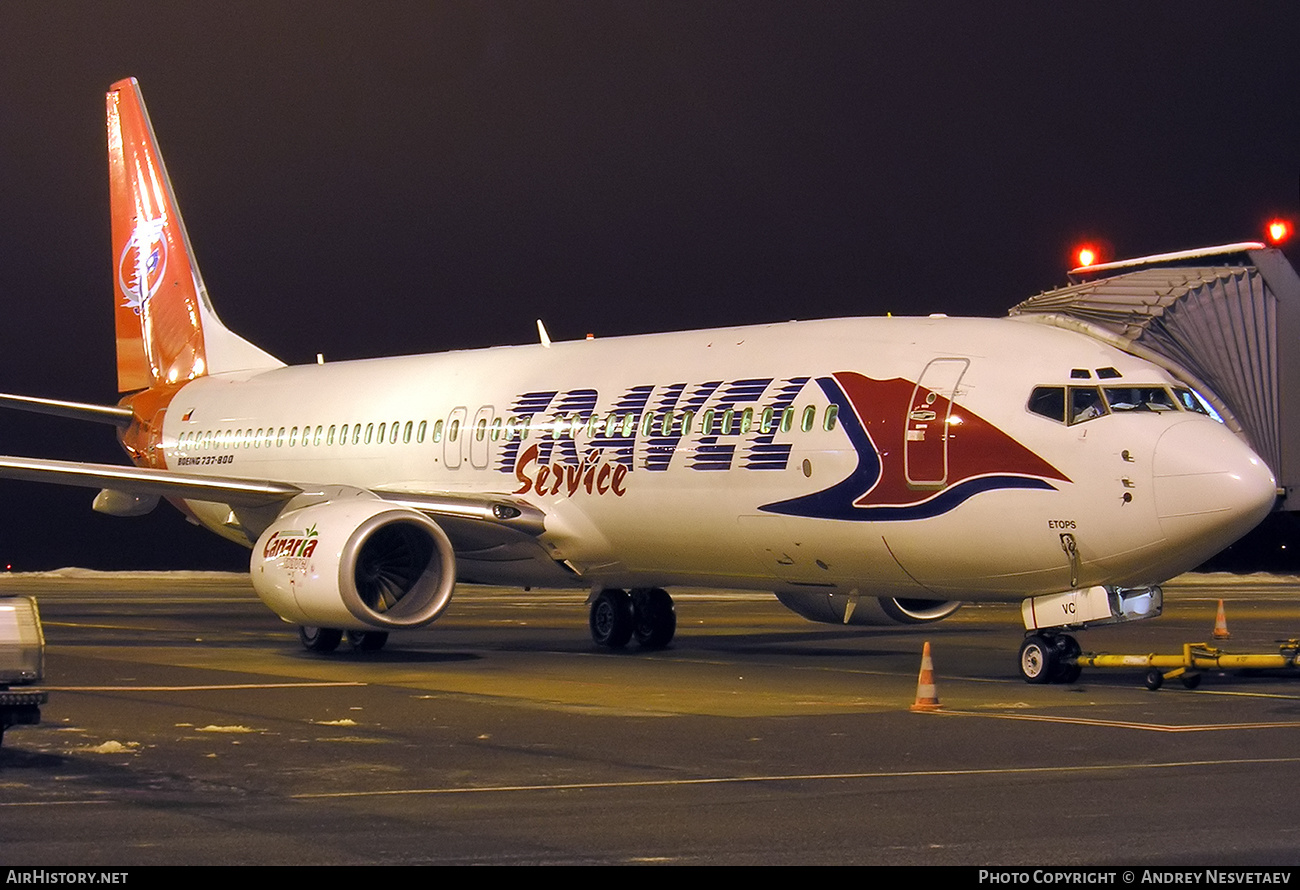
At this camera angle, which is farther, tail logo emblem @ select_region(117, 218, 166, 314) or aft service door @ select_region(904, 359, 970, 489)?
tail logo emblem @ select_region(117, 218, 166, 314)

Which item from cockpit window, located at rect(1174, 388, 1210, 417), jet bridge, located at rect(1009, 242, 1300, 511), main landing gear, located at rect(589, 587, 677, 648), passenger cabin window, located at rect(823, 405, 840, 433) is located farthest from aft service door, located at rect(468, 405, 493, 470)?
cockpit window, located at rect(1174, 388, 1210, 417)

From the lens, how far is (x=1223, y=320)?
806 inches

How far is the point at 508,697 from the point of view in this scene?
15.6m

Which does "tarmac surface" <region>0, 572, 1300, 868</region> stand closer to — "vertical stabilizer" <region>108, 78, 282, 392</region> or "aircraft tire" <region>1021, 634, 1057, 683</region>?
"aircraft tire" <region>1021, 634, 1057, 683</region>

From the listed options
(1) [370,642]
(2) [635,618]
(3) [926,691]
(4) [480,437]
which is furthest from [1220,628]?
(1) [370,642]

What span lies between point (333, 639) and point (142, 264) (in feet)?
39.1

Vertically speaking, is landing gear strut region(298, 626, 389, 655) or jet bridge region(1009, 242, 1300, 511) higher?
jet bridge region(1009, 242, 1300, 511)

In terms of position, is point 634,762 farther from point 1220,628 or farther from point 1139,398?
point 1220,628

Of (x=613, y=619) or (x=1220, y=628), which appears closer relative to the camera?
(x=613, y=619)

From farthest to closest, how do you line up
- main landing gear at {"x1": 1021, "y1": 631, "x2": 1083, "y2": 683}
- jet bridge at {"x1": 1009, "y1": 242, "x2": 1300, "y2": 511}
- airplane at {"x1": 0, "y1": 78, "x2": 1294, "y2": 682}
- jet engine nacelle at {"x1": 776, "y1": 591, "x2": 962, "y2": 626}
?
jet engine nacelle at {"x1": 776, "y1": 591, "x2": 962, "y2": 626}, jet bridge at {"x1": 1009, "y1": 242, "x2": 1300, "y2": 511}, main landing gear at {"x1": 1021, "y1": 631, "x2": 1083, "y2": 683}, airplane at {"x1": 0, "y1": 78, "x2": 1294, "y2": 682}

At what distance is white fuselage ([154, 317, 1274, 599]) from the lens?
15.8 m

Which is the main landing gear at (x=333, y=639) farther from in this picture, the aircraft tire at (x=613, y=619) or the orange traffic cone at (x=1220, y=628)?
the orange traffic cone at (x=1220, y=628)

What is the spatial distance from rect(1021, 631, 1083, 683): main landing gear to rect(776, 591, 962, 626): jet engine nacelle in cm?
324

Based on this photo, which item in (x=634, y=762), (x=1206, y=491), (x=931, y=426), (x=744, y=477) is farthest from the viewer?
(x=744, y=477)
